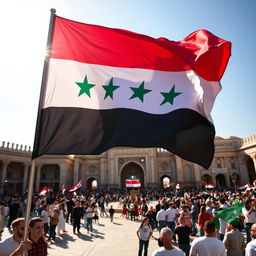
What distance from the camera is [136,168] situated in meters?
51.5

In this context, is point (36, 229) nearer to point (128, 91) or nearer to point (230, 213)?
point (128, 91)

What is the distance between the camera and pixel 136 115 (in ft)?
15.3

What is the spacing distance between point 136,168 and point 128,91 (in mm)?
48063

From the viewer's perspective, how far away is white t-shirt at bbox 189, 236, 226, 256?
134 inches

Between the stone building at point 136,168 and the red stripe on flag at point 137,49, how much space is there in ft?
140

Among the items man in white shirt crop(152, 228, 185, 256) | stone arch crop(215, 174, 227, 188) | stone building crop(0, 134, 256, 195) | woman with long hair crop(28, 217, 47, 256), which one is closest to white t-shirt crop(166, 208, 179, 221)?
man in white shirt crop(152, 228, 185, 256)

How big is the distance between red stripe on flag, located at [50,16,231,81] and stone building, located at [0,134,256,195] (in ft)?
140

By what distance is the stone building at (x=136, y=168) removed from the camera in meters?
45.6

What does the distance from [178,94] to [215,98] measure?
891 mm

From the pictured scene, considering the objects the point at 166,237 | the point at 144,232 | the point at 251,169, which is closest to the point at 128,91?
the point at 166,237

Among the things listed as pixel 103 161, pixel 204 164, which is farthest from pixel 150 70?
pixel 103 161

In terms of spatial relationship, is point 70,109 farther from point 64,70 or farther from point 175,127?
point 175,127

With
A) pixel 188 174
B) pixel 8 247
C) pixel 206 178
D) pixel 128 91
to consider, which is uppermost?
pixel 188 174

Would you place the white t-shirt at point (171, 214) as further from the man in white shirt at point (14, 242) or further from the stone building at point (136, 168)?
the stone building at point (136, 168)
